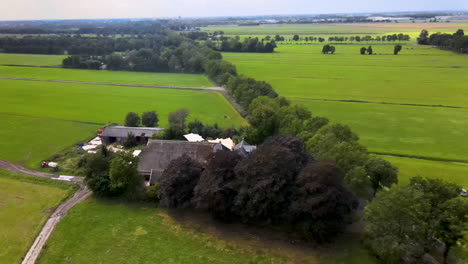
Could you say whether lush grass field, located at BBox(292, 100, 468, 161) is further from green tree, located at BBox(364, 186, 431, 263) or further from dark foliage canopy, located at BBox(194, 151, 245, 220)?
dark foliage canopy, located at BBox(194, 151, 245, 220)

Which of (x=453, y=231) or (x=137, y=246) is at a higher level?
(x=453, y=231)

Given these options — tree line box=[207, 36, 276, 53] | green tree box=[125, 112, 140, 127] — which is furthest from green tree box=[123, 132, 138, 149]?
tree line box=[207, 36, 276, 53]

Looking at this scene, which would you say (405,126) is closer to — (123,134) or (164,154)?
(164,154)

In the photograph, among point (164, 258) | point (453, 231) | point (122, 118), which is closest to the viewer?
point (453, 231)

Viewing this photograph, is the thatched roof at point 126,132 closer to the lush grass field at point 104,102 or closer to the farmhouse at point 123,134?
the farmhouse at point 123,134

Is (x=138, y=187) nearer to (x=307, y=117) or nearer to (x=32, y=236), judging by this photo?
(x=32, y=236)

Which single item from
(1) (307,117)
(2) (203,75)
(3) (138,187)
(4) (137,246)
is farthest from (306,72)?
(4) (137,246)
